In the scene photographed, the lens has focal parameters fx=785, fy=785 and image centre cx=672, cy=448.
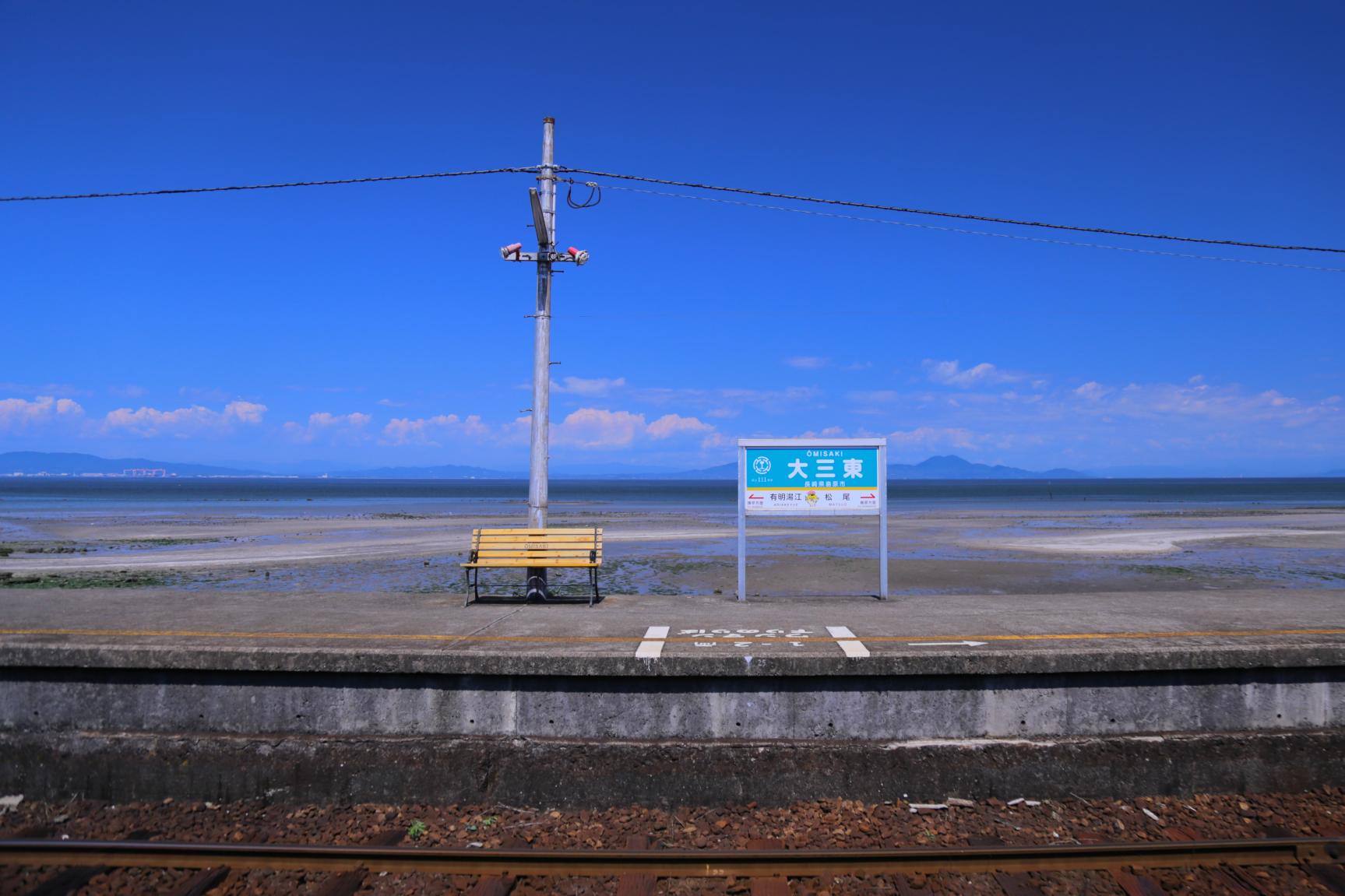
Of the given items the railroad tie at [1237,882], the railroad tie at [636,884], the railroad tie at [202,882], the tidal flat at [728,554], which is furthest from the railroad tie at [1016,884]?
the tidal flat at [728,554]

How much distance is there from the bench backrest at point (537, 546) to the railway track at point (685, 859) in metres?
4.34

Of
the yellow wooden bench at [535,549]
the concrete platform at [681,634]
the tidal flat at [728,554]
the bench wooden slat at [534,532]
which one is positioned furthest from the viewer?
the tidal flat at [728,554]

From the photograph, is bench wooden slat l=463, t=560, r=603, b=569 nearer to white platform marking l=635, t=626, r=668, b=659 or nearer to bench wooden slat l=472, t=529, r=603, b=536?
bench wooden slat l=472, t=529, r=603, b=536

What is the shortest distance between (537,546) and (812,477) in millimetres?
3333

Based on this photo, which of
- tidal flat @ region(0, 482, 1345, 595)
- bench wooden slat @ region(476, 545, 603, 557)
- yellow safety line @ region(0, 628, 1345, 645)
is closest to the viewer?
yellow safety line @ region(0, 628, 1345, 645)

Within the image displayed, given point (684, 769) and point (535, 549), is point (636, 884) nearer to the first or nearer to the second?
point (684, 769)

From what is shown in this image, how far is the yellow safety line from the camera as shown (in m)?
6.57

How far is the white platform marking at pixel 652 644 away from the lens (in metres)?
5.91

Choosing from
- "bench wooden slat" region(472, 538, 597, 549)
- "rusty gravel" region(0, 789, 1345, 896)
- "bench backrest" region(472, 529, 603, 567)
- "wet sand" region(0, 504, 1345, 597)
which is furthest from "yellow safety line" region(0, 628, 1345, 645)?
"wet sand" region(0, 504, 1345, 597)

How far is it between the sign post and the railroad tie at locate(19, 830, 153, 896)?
6.28 meters

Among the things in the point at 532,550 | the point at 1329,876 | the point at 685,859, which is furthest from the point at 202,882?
the point at 1329,876

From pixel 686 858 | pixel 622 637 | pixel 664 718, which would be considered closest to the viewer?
pixel 686 858

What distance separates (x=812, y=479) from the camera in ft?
30.5

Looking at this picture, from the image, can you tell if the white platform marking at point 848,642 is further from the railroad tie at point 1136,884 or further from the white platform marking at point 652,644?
the railroad tie at point 1136,884
